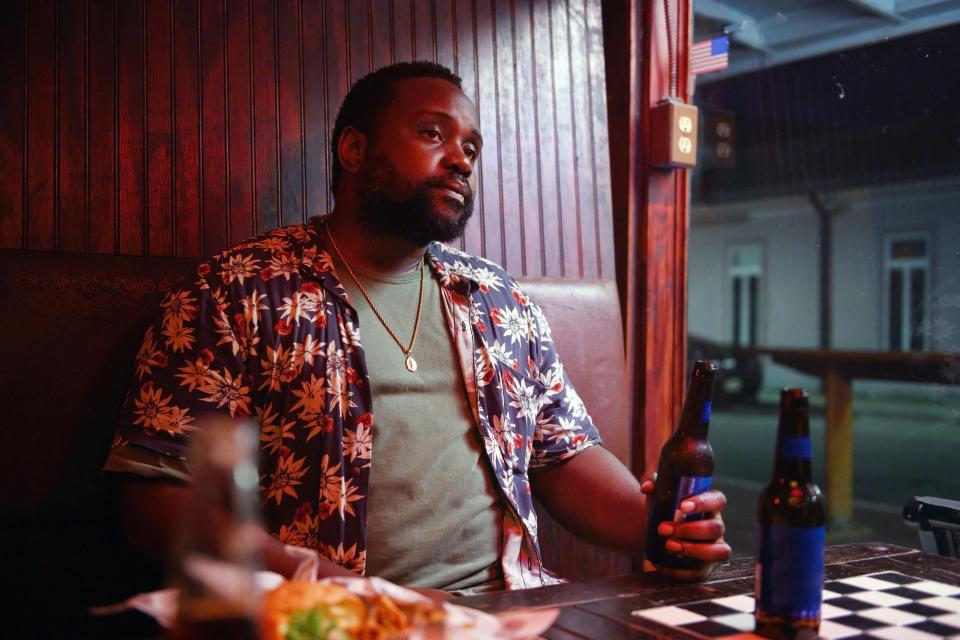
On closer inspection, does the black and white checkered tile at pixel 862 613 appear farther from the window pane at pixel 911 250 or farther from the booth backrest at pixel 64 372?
the window pane at pixel 911 250

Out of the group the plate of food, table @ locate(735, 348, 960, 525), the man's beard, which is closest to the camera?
the plate of food

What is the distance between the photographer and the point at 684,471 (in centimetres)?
131

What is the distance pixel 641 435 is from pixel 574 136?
3.20 ft

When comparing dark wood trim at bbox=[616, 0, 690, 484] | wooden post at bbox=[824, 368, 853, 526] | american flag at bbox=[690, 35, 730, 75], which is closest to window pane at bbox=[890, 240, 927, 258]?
dark wood trim at bbox=[616, 0, 690, 484]

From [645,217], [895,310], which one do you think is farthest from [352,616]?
[895,310]

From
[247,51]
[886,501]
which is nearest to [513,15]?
[247,51]

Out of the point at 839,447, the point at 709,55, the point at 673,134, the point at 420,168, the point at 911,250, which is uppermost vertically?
the point at 709,55

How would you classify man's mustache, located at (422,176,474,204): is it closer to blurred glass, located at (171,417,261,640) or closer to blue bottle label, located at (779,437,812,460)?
blue bottle label, located at (779,437,812,460)

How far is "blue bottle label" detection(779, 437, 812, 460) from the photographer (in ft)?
3.26

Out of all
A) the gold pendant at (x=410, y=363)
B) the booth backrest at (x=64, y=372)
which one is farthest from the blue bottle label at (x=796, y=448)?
the booth backrest at (x=64, y=372)

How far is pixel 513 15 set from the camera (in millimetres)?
2535

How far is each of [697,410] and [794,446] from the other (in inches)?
11.1

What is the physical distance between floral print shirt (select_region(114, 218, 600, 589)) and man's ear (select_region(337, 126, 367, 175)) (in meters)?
0.20

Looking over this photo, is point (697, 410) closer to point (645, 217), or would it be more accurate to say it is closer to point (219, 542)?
point (219, 542)
